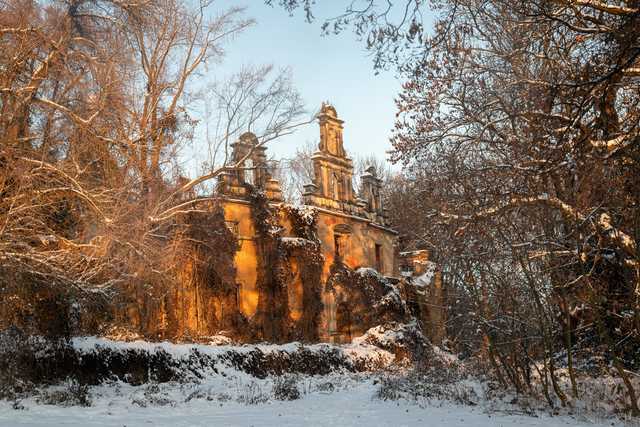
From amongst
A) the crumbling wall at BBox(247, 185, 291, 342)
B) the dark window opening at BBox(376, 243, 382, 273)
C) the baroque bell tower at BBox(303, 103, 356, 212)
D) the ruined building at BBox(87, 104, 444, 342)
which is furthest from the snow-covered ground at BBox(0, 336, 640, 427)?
the dark window opening at BBox(376, 243, 382, 273)

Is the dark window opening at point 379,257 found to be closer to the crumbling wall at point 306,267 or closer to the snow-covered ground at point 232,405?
the crumbling wall at point 306,267

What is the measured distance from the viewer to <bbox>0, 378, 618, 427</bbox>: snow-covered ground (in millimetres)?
10330

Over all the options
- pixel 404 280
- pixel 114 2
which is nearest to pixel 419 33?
pixel 114 2

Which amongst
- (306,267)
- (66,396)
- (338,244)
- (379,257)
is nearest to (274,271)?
(306,267)

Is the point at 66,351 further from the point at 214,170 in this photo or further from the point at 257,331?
the point at 257,331

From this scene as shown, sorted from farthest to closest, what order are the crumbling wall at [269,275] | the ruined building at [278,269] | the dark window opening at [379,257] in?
the dark window opening at [379,257] → the crumbling wall at [269,275] → the ruined building at [278,269]

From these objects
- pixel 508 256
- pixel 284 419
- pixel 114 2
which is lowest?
pixel 284 419

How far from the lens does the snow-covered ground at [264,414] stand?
1033cm

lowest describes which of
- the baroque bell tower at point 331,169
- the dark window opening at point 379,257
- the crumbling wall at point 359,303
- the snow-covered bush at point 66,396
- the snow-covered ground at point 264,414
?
the snow-covered ground at point 264,414

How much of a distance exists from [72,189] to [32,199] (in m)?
0.80

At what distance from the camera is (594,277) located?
1275 centimetres

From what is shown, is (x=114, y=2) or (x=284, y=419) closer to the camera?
(x=284, y=419)

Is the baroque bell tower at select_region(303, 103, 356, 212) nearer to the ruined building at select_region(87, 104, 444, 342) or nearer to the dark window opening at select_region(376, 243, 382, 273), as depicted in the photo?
the ruined building at select_region(87, 104, 444, 342)

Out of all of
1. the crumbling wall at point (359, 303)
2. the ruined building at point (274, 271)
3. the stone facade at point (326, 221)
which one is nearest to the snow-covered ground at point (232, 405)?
the ruined building at point (274, 271)
